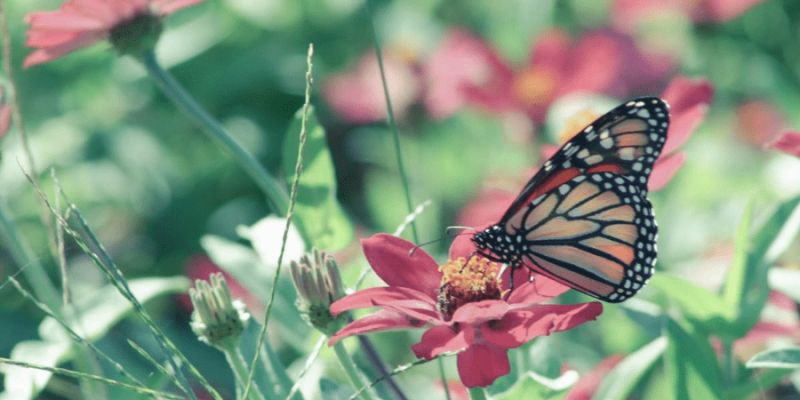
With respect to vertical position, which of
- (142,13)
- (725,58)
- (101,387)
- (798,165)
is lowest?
(101,387)

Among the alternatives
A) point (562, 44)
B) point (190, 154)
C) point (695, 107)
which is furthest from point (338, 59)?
point (695, 107)

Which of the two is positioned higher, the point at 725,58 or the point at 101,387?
the point at 725,58

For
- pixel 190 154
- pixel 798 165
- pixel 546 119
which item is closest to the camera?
pixel 798 165

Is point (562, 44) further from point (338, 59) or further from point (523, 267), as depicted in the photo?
point (523, 267)

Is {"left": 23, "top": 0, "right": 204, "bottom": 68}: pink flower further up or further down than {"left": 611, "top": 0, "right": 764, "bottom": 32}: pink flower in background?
further up

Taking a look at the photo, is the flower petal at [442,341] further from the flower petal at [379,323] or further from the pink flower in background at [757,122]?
the pink flower in background at [757,122]

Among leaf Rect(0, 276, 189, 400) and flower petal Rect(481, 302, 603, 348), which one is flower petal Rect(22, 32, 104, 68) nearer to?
leaf Rect(0, 276, 189, 400)

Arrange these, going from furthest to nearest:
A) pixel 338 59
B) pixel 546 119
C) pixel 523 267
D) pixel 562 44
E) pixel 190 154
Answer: pixel 338 59, pixel 190 154, pixel 562 44, pixel 546 119, pixel 523 267

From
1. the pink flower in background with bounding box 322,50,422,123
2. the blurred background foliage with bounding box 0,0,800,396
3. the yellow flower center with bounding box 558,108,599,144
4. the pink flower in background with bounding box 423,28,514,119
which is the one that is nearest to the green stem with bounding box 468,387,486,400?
the yellow flower center with bounding box 558,108,599,144
